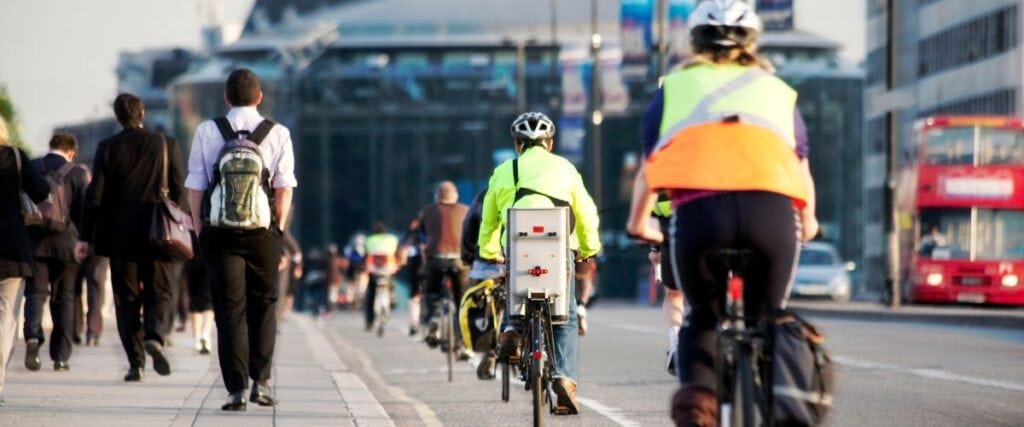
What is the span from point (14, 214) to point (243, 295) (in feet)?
5.77

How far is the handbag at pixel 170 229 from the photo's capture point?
14.8 meters

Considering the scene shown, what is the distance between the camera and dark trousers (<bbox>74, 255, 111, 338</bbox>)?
20.1m

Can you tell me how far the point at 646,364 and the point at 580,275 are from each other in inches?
229

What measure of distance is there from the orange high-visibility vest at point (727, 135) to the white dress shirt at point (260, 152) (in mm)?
5122

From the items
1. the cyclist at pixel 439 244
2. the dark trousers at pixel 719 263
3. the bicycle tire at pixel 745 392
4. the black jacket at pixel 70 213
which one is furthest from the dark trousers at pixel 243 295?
the cyclist at pixel 439 244

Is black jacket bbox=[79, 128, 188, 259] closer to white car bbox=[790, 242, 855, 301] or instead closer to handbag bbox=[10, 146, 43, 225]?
handbag bbox=[10, 146, 43, 225]

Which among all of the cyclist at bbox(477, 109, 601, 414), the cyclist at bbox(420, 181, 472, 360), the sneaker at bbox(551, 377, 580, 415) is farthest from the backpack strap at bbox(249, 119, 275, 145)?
the cyclist at bbox(420, 181, 472, 360)

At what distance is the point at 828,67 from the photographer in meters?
113

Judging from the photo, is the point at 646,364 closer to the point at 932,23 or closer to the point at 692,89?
the point at 692,89

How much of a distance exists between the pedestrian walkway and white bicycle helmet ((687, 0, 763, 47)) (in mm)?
4767

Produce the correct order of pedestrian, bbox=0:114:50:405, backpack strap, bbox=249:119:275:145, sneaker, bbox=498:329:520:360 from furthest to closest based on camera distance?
pedestrian, bbox=0:114:50:405 → sneaker, bbox=498:329:520:360 → backpack strap, bbox=249:119:275:145

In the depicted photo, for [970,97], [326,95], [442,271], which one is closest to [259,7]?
[326,95]

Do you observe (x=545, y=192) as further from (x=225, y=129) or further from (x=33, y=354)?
(x=33, y=354)

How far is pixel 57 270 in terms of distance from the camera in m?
17.4
